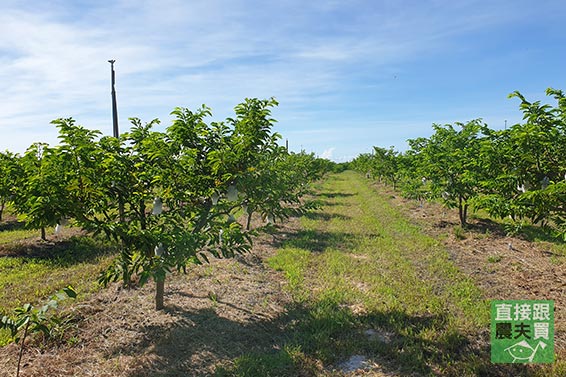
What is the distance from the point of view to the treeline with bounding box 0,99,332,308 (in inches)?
163

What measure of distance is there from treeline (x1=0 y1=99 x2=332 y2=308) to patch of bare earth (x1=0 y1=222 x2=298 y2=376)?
57 cm

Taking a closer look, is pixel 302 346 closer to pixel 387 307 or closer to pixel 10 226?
pixel 387 307

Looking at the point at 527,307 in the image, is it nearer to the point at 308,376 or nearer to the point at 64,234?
the point at 308,376

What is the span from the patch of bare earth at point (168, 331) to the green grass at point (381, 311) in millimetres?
378

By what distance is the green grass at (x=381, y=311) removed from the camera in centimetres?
430

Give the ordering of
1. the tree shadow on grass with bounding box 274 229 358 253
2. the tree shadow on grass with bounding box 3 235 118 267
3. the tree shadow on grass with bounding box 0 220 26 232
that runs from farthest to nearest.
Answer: the tree shadow on grass with bounding box 0 220 26 232 < the tree shadow on grass with bounding box 274 229 358 253 < the tree shadow on grass with bounding box 3 235 118 267

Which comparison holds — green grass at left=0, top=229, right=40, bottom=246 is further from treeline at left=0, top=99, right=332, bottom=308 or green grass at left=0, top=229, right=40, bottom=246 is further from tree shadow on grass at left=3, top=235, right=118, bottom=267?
treeline at left=0, top=99, right=332, bottom=308

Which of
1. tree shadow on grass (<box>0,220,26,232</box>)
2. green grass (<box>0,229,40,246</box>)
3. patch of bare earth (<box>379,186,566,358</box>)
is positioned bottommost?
patch of bare earth (<box>379,186,566,358</box>)

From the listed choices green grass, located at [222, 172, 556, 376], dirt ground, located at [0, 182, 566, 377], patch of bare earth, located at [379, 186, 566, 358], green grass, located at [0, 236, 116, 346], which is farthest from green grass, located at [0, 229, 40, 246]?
patch of bare earth, located at [379, 186, 566, 358]

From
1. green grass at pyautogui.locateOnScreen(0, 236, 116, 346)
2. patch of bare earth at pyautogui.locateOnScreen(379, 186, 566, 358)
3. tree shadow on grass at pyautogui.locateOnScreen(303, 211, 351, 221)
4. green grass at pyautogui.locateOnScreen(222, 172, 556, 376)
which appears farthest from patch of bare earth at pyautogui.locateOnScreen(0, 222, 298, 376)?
tree shadow on grass at pyautogui.locateOnScreen(303, 211, 351, 221)

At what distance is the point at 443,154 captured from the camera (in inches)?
449

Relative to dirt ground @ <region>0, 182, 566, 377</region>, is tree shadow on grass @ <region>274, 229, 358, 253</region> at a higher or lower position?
higher

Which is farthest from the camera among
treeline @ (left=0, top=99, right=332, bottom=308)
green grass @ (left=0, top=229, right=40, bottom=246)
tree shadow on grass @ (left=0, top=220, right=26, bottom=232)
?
tree shadow on grass @ (left=0, top=220, right=26, bottom=232)

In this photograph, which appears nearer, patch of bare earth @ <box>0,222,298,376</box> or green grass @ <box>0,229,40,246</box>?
patch of bare earth @ <box>0,222,298,376</box>
